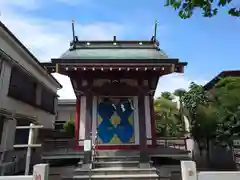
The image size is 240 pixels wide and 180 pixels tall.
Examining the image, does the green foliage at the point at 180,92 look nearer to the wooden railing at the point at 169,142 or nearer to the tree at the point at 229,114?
the wooden railing at the point at 169,142

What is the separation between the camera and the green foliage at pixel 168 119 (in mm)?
15824

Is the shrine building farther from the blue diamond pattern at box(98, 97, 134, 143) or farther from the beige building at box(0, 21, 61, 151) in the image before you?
the beige building at box(0, 21, 61, 151)

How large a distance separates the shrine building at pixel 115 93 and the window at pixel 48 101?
20.8 feet

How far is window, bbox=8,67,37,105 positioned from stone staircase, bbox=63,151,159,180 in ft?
17.7

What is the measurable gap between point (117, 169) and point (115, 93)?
114 inches

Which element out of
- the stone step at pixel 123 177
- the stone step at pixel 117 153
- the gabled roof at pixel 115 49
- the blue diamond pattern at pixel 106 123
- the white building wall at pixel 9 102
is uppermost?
the gabled roof at pixel 115 49

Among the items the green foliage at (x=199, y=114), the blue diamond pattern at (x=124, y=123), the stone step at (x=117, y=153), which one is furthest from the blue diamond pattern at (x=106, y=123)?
the green foliage at (x=199, y=114)

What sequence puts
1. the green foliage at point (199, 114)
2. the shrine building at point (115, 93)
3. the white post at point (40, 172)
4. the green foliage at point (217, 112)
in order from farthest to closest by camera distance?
the green foliage at point (199, 114) < the green foliage at point (217, 112) < the shrine building at point (115, 93) < the white post at point (40, 172)

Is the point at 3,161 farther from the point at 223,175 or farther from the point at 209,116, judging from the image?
the point at 209,116

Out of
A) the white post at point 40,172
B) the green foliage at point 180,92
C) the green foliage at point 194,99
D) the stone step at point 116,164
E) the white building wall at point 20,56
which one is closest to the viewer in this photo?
the white post at point 40,172

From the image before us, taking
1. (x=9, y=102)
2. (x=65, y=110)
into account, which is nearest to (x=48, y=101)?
(x=65, y=110)

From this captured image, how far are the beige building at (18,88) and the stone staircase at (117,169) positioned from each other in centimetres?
434

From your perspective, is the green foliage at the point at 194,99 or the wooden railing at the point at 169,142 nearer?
the wooden railing at the point at 169,142

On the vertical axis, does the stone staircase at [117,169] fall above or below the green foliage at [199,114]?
below
